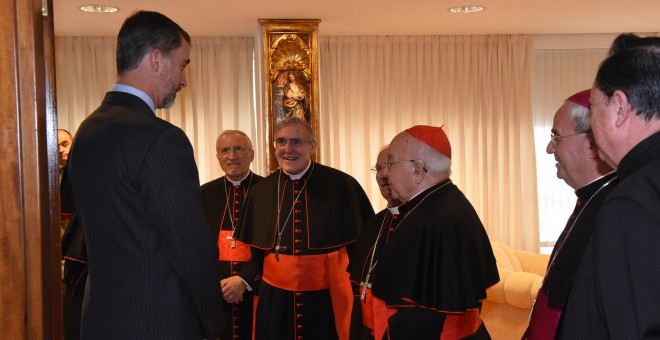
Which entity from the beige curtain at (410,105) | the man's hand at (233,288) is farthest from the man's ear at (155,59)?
the beige curtain at (410,105)

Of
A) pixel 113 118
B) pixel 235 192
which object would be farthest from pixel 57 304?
pixel 235 192

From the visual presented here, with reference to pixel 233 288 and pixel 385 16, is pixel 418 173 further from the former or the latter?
pixel 385 16

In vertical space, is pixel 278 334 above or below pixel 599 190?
below

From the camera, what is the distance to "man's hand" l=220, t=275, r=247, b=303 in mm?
4453

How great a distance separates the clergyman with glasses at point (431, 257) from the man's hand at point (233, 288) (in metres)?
1.57

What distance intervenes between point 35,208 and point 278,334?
311cm

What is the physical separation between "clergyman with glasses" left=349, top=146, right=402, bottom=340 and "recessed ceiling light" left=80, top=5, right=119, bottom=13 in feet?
12.9

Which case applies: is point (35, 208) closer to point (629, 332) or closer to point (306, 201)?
point (629, 332)

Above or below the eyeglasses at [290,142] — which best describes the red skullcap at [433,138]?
below

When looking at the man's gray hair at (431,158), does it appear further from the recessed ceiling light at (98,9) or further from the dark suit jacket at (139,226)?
the recessed ceiling light at (98,9)

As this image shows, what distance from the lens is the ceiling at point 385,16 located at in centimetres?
654

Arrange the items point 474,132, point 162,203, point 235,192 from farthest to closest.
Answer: point 474,132 → point 235,192 → point 162,203

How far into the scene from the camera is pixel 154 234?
212cm

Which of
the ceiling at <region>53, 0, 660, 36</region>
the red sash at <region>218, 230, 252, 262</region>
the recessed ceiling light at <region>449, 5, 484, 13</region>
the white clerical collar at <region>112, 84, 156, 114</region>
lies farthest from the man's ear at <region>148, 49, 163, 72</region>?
the recessed ceiling light at <region>449, 5, 484, 13</region>
